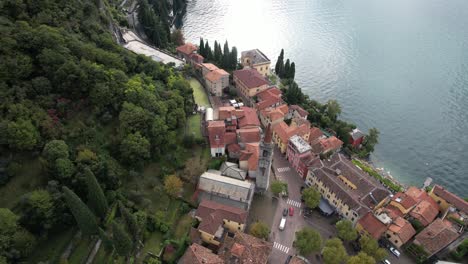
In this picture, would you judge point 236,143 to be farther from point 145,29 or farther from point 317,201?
point 145,29

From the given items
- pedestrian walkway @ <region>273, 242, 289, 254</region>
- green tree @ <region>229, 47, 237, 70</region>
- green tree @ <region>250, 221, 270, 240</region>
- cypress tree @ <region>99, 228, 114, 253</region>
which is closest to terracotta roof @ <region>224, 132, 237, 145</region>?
green tree @ <region>250, 221, 270, 240</region>

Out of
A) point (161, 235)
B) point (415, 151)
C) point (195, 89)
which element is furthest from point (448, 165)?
point (161, 235)

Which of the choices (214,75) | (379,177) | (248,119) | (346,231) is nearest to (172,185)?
(248,119)

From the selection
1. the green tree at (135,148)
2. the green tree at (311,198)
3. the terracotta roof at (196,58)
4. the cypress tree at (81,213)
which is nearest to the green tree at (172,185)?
the green tree at (135,148)

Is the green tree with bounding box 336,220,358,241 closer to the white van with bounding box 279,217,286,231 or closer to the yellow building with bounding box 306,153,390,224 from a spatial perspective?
the yellow building with bounding box 306,153,390,224

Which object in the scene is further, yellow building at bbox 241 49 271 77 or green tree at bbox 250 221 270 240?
yellow building at bbox 241 49 271 77
